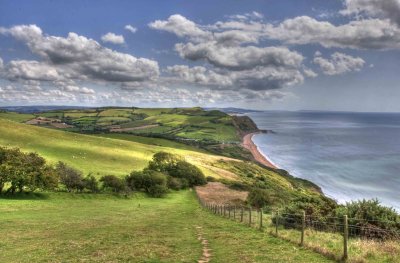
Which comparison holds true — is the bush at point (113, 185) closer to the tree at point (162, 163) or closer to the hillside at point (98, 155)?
the hillside at point (98, 155)

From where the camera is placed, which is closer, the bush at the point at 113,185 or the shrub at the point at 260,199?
the shrub at the point at 260,199

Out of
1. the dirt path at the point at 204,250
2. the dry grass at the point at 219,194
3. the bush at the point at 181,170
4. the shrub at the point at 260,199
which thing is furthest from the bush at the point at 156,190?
the dirt path at the point at 204,250

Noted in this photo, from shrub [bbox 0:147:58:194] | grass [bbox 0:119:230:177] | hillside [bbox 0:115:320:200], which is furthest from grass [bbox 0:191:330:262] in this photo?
grass [bbox 0:119:230:177]

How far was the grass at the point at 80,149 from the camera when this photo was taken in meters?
96.9

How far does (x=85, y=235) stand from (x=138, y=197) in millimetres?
47933

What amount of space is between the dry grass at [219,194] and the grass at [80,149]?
18438 mm

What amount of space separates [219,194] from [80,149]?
49.1 m

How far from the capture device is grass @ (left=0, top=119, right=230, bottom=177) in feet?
318

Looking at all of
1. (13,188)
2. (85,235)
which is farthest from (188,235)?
(13,188)

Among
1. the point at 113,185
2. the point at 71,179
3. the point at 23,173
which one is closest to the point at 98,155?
the point at 113,185

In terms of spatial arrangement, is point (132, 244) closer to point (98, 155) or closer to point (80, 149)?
point (98, 155)

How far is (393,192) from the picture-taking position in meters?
112

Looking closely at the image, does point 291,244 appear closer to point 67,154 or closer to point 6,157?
point 6,157

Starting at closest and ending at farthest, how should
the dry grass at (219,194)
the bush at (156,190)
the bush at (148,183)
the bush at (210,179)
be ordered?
the dry grass at (219,194) → the bush at (156,190) → the bush at (148,183) → the bush at (210,179)
